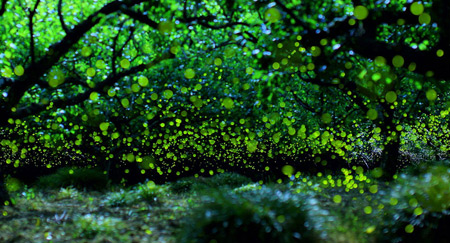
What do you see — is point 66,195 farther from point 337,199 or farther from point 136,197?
point 337,199

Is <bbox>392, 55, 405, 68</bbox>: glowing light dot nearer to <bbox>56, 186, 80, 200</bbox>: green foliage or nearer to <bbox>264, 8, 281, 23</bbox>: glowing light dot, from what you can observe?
<bbox>264, 8, 281, 23</bbox>: glowing light dot

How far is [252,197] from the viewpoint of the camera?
5.39 m

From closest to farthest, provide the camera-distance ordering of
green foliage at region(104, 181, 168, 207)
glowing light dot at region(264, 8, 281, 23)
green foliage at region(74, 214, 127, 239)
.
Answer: glowing light dot at region(264, 8, 281, 23) → green foliage at region(74, 214, 127, 239) → green foliage at region(104, 181, 168, 207)

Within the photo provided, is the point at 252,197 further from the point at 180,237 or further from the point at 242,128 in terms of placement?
the point at 242,128

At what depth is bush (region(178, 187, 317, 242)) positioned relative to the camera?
→ 464 centimetres

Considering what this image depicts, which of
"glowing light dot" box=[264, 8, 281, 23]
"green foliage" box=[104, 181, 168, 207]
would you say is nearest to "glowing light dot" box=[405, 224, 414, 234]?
"glowing light dot" box=[264, 8, 281, 23]

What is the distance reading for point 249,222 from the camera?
4738 mm

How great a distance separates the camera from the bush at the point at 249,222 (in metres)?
4.64

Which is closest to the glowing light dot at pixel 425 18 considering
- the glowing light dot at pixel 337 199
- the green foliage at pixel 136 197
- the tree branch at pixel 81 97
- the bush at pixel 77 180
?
the tree branch at pixel 81 97

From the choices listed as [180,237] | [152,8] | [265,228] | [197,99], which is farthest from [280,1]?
[197,99]

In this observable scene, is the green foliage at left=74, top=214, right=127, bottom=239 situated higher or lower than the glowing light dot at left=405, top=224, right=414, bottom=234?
lower

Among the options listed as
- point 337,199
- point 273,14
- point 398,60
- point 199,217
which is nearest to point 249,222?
point 199,217

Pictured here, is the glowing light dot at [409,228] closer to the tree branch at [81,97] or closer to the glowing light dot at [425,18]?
the glowing light dot at [425,18]

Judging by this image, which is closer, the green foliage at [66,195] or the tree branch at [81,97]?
the tree branch at [81,97]
